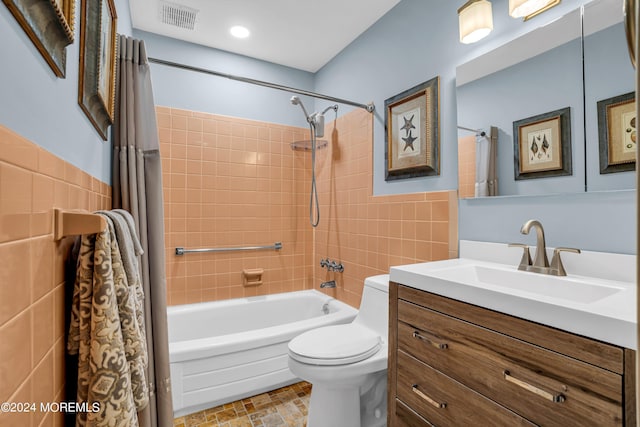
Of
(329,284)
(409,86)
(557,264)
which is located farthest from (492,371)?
(329,284)

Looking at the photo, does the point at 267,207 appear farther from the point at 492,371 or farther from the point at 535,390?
the point at 535,390

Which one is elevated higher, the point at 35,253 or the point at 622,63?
the point at 622,63

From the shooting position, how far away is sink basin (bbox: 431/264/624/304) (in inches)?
41.1

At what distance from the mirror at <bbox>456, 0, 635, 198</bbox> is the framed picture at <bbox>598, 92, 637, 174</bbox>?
0.04ft

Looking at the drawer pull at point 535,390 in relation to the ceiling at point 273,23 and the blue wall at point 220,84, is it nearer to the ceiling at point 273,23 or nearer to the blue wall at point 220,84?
the ceiling at point 273,23

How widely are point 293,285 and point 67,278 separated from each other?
90.9 inches

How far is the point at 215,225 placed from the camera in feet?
8.43

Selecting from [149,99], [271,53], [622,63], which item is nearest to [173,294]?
[149,99]

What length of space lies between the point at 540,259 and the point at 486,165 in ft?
1.66

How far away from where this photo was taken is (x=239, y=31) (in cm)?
232

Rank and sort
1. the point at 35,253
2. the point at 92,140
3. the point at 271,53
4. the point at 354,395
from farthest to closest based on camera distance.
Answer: the point at 271,53 < the point at 354,395 < the point at 92,140 < the point at 35,253

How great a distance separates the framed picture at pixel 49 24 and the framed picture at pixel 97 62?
0.22m

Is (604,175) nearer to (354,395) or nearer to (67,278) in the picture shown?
(354,395)

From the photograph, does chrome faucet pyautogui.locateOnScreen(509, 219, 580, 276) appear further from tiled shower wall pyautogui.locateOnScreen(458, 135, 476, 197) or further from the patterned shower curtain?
the patterned shower curtain
